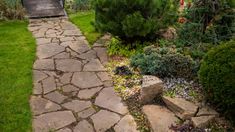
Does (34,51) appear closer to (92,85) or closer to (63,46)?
(63,46)

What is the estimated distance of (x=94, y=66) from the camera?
23.3 feet

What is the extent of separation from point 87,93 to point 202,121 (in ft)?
6.95

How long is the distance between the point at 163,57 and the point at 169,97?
100 cm

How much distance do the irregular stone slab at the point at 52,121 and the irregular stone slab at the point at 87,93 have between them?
0.55 m

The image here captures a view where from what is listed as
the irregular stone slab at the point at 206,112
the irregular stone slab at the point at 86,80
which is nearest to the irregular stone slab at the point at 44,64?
the irregular stone slab at the point at 86,80

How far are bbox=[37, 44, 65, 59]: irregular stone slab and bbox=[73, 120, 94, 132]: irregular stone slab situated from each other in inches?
111

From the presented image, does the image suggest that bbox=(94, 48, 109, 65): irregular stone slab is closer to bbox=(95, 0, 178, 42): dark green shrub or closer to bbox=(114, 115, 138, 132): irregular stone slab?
bbox=(95, 0, 178, 42): dark green shrub

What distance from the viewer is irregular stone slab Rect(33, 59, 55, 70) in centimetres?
701

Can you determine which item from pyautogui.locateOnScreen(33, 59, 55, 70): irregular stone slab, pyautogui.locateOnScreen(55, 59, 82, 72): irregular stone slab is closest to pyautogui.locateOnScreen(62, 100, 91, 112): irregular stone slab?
pyautogui.locateOnScreen(55, 59, 82, 72): irregular stone slab

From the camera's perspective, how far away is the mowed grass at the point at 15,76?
520 cm

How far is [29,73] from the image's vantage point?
6.71 m

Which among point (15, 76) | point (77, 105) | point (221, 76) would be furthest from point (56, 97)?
point (221, 76)

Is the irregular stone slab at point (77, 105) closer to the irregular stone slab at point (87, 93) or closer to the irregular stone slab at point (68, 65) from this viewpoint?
the irregular stone slab at point (87, 93)

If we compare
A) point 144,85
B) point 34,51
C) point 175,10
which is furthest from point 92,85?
point 175,10
